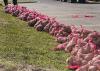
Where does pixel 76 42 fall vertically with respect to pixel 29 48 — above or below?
above

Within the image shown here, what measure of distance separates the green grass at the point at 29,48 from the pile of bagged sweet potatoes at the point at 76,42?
249 mm

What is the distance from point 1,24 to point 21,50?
6.87 meters

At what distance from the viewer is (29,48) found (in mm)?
12125

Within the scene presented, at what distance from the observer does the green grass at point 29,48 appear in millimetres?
10281

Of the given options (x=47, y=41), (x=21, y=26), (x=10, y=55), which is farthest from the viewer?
(x=21, y=26)

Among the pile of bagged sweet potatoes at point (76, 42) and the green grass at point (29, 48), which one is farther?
the green grass at point (29, 48)

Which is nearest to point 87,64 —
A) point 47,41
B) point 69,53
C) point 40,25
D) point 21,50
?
point 69,53

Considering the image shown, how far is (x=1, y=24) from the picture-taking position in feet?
60.5

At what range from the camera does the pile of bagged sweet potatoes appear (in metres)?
9.28

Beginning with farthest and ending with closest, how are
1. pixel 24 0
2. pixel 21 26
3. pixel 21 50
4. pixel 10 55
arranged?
1. pixel 24 0
2. pixel 21 26
3. pixel 21 50
4. pixel 10 55

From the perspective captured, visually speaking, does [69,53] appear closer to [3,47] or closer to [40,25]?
[3,47]

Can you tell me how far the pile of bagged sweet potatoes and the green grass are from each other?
249mm

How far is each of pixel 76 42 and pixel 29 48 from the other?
62.3 inches

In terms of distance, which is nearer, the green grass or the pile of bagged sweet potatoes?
the pile of bagged sweet potatoes
